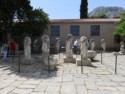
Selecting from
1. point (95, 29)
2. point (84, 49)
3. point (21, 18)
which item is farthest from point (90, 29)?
point (84, 49)

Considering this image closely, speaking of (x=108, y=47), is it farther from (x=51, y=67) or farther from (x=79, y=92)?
(x=79, y=92)

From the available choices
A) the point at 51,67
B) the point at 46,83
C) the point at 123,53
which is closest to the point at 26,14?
the point at 123,53

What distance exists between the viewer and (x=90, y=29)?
109ft

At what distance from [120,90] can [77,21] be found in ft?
76.7

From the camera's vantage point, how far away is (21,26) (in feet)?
96.2

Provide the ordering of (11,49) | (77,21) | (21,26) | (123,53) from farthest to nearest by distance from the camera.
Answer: (77,21), (21,26), (123,53), (11,49)

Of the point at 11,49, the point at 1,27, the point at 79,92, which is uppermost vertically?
the point at 1,27

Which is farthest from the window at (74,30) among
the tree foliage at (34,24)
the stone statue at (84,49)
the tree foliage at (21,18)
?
the stone statue at (84,49)

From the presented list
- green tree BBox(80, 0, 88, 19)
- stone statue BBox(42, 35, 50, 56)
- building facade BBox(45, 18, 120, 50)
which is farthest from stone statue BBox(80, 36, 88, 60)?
green tree BBox(80, 0, 88, 19)

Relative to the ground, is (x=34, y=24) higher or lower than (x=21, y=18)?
lower

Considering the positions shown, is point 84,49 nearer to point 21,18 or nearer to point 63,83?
point 63,83

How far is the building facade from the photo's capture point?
33.0 meters

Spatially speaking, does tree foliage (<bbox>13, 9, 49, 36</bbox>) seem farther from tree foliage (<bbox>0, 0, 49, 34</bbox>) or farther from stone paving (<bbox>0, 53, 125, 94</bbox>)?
stone paving (<bbox>0, 53, 125, 94</bbox>)

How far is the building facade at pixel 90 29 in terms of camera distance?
3303cm
